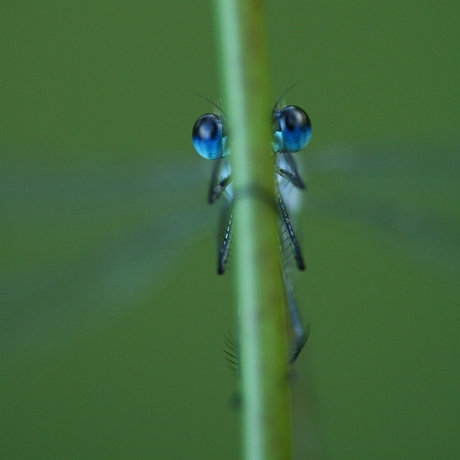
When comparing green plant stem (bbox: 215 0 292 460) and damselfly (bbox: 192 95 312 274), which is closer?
green plant stem (bbox: 215 0 292 460)

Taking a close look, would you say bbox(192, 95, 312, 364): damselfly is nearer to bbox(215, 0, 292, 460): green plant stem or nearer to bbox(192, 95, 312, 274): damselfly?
bbox(192, 95, 312, 274): damselfly

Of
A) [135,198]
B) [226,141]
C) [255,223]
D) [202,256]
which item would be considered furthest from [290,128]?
[202,256]

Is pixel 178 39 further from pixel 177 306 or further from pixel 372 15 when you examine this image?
pixel 177 306

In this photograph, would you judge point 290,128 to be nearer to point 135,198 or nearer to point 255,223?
point 255,223

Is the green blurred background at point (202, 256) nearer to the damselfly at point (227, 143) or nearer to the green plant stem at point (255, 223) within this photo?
the damselfly at point (227, 143)

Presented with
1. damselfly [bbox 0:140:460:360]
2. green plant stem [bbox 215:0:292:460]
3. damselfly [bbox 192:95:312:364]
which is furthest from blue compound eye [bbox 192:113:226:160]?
damselfly [bbox 0:140:460:360]

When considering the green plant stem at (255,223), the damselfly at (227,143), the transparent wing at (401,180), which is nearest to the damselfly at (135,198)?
the transparent wing at (401,180)

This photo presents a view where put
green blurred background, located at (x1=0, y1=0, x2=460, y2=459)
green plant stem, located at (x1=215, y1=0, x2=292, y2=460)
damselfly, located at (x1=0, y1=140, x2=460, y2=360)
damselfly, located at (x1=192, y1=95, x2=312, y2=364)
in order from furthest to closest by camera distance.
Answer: green blurred background, located at (x1=0, y1=0, x2=460, y2=459), damselfly, located at (x1=0, y1=140, x2=460, y2=360), damselfly, located at (x1=192, y1=95, x2=312, y2=364), green plant stem, located at (x1=215, y1=0, x2=292, y2=460)
